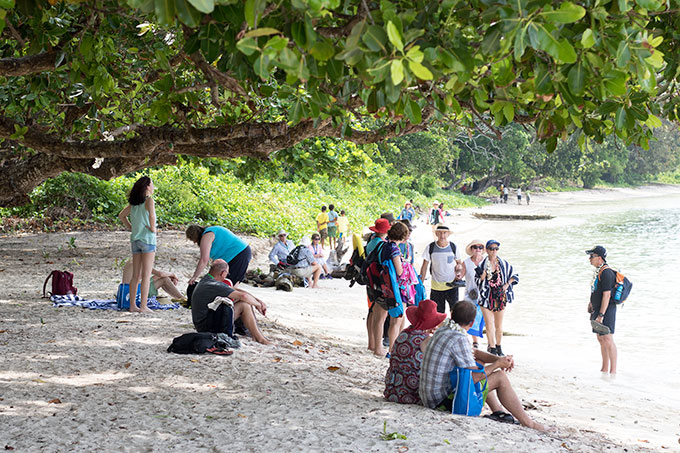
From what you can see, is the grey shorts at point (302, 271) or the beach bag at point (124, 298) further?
the grey shorts at point (302, 271)

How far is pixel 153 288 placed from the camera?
30.9 ft

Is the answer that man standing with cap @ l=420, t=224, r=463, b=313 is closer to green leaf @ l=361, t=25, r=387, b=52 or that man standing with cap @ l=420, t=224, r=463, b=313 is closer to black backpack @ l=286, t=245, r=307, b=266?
black backpack @ l=286, t=245, r=307, b=266

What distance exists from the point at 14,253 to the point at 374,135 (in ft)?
30.6

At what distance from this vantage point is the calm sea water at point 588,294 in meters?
11.2

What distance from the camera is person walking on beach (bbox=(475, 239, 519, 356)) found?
938 cm

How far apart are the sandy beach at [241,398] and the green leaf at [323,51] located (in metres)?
2.70

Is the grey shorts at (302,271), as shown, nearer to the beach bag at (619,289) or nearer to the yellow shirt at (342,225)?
the yellow shirt at (342,225)

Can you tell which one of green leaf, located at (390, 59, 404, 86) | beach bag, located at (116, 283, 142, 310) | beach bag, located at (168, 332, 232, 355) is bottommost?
beach bag, located at (168, 332, 232, 355)

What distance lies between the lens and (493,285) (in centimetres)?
938

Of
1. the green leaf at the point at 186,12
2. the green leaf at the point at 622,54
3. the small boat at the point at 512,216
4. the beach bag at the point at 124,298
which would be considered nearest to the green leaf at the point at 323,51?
the green leaf at the point at 186,12

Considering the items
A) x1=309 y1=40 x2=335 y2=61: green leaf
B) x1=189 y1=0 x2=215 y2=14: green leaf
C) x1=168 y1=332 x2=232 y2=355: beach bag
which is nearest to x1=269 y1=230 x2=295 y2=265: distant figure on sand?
x1=168 y1=332 x2=232 y2=355: beach bag

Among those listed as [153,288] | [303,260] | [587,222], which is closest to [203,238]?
[153,288]

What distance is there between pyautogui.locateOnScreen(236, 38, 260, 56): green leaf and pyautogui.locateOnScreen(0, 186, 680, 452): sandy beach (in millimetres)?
2805

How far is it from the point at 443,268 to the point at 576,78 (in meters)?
6.31
